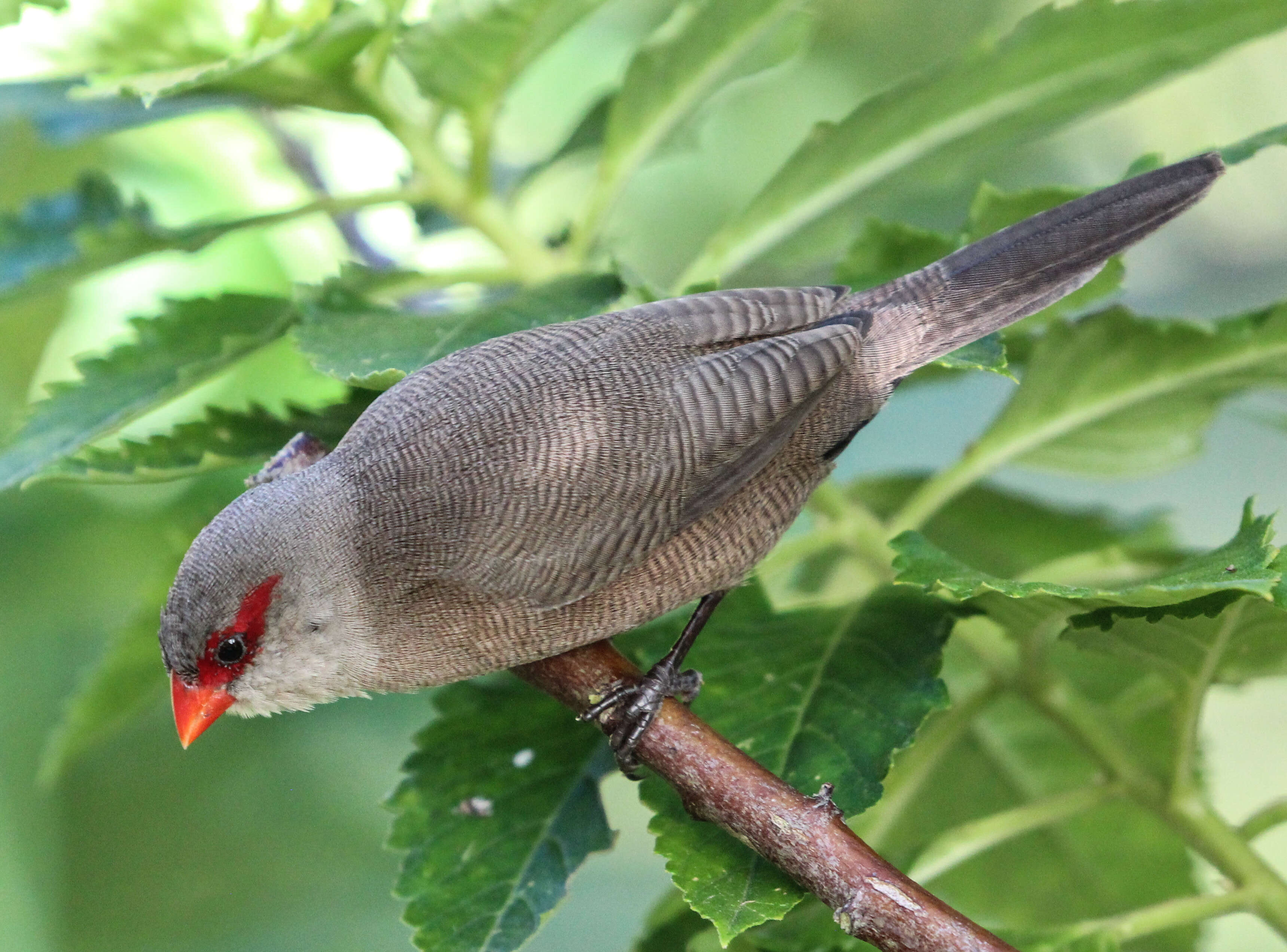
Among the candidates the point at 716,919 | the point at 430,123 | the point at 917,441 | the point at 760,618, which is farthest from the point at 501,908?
the point at 917,441

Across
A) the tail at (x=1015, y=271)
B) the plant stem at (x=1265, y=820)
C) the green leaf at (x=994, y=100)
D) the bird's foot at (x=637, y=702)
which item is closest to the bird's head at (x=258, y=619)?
the bird's foot at (x=637, y=702)

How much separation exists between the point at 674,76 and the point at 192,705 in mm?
1269

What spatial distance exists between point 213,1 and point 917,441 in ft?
7.09

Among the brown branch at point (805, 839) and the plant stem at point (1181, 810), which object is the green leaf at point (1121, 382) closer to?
the plant stem at point (1181, 810)

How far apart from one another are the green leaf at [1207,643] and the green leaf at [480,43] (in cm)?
119

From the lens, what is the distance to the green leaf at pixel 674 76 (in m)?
1.97

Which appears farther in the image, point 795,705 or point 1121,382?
point 1121,382

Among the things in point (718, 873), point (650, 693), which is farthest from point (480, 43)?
point (718, 873)

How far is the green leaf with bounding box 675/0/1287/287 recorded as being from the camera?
1863 mm

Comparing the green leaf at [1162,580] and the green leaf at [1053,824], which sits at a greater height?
the green leaf at [1162,580]

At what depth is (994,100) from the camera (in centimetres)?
199

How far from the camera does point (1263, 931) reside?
3.19 meters

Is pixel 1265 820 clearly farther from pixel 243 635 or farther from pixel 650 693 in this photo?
pixel 243 635

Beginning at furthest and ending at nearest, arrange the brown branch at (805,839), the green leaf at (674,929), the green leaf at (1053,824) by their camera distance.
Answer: the green leaf at (1053,824), the green leaf at (674,929), the brown branch at (805,839)
